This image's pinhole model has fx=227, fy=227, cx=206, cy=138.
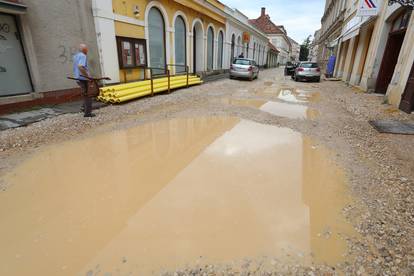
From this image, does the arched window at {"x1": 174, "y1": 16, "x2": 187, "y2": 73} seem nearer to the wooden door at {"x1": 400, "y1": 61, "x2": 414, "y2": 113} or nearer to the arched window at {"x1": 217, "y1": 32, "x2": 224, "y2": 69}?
the arched window at {"x1": 217, "y1": 32, "x2": 224, "y2": 69}

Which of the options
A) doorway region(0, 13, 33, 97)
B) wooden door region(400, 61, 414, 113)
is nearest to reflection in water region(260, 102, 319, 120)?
wooden door region(400, 61, 414, 113)

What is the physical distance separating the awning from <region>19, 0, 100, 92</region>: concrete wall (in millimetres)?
246

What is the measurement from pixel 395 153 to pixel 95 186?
16.2ft

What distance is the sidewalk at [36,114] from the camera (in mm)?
4996

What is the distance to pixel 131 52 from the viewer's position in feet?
30.4

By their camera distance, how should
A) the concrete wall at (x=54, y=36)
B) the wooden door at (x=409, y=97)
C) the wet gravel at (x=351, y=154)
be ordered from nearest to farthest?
the wet gravel at (x=351, y=154), the concrete wall at (x=54, y=36), the wooden door at (x=409, y=97)

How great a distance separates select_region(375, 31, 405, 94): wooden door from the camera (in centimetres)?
976

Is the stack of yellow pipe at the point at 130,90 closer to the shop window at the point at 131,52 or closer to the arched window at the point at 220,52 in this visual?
the shop window at the point at 131,52

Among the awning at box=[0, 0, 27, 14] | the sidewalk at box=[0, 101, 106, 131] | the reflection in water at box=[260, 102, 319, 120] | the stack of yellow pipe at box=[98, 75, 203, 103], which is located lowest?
the reflection in water at box=[260, 102, 319, 120]

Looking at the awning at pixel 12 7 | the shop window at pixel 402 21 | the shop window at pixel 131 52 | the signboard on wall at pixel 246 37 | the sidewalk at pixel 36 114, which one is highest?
the signboard on wall at pixel 246 37

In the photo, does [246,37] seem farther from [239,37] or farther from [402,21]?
[402,21]

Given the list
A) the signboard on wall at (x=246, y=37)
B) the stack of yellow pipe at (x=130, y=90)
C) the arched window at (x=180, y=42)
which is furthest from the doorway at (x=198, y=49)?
the signboard on wall at (x=246, y=37)

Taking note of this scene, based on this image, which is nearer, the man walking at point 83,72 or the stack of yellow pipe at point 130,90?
the man walking at point 83,72

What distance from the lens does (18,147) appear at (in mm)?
4027
